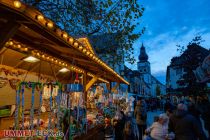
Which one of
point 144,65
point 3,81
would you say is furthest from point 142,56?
point 3,81

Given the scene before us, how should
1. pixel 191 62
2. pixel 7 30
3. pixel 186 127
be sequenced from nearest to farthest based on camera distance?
pixel 7 30, pixel 186 127, pixel 191 62

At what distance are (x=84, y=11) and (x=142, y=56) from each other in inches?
3717

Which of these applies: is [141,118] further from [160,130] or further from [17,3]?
[17,3]

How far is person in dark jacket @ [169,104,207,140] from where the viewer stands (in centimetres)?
452

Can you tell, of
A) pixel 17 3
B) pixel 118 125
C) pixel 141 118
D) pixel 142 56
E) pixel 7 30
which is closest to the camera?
pixel 17 3

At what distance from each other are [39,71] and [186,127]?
12.6 ft

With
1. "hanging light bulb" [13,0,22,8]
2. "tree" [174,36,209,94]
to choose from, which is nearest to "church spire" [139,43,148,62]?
"tree" [174,36,209,94]

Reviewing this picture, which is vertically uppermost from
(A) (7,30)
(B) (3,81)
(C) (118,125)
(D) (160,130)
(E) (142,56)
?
(E) (142,56)

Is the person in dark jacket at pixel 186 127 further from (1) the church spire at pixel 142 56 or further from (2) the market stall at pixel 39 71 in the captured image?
(1) the church spire at pixel 142 56

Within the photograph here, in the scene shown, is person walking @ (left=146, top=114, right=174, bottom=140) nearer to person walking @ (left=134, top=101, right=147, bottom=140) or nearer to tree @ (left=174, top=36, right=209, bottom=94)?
person walking @ (left=134, top=101, right=147, bottom=140)

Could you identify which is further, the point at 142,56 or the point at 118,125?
the point at 142,56

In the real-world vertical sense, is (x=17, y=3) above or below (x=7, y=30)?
above

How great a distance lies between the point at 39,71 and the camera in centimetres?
523

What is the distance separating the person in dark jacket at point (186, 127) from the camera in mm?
4520
